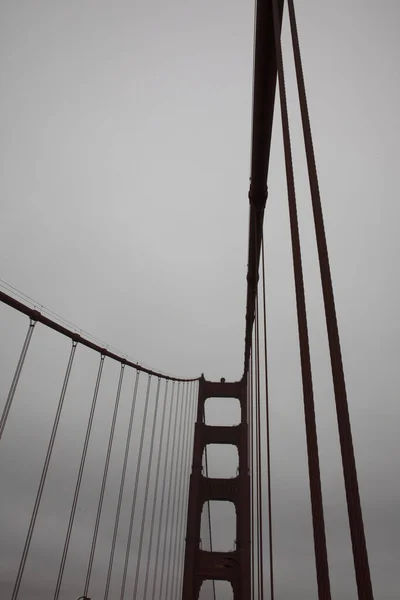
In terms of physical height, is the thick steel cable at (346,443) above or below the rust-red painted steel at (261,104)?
below

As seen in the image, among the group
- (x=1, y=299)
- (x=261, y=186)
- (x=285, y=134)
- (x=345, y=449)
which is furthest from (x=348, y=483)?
(x=1, y=299)

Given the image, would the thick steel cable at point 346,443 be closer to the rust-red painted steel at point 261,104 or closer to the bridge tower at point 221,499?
the rust-red painted steel at point 261,104

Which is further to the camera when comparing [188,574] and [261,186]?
[188,574]

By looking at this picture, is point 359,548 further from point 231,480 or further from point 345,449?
point 231,480

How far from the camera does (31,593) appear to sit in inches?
5128

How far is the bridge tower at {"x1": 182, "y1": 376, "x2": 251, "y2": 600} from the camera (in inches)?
337

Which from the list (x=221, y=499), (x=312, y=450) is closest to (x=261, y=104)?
(x=312, y=450)

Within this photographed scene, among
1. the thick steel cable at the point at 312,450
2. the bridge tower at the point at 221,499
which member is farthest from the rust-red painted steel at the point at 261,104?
the bridge tower at the point at 221,499

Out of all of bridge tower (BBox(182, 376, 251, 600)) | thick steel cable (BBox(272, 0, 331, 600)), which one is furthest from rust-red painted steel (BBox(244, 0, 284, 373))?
bridge tower (BBox(182, 376, 251, 600))

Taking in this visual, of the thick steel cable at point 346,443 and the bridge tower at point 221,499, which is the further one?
the bridge tower at point 221,499

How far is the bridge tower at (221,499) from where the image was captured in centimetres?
857

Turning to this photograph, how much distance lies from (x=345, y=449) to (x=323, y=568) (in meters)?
0.25

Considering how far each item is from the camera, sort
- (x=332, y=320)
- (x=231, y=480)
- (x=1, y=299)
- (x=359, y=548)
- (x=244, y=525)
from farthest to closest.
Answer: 1. (x=231, y=480)
2. (x=244, y=525)
3. (x=1, y=299)
4. (x=332, y=320)
5. (x=359, y=548)

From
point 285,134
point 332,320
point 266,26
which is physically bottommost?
point 332,320
